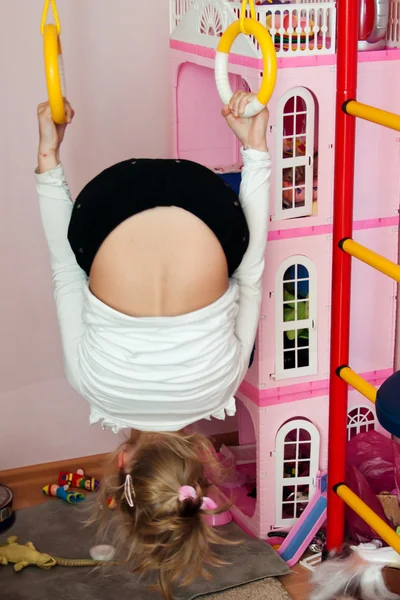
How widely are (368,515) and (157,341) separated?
25.0 inches

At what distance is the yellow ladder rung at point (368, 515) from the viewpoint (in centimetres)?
179

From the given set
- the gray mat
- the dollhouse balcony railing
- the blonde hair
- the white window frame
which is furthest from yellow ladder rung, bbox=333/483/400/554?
the dollhouse balcony railing

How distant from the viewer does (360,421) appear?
2.30 meters

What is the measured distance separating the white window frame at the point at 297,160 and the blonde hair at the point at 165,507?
0.57 meters

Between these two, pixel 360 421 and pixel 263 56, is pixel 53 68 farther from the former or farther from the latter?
pixel 360 421

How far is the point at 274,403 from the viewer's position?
2119 mm

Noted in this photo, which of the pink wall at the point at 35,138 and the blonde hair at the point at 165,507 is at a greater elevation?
the pink wall at the point at 35,138

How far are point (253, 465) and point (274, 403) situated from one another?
0.40 m

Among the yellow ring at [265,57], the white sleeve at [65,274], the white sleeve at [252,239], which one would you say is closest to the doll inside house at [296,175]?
the white sleeve at [252,239]

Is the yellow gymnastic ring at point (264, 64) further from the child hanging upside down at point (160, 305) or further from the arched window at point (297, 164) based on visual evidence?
the arched window at point (297, 164)

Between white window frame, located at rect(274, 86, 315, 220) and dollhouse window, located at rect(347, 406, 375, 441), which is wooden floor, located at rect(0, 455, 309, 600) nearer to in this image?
dollhouse window, located at rect(347, 406, 375, 441)

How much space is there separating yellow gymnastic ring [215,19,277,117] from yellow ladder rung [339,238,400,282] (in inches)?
14.7

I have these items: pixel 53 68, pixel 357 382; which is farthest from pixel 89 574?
pixel 53 68

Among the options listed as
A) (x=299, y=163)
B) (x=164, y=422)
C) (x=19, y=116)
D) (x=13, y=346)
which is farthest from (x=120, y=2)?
(x=164, y=422)
